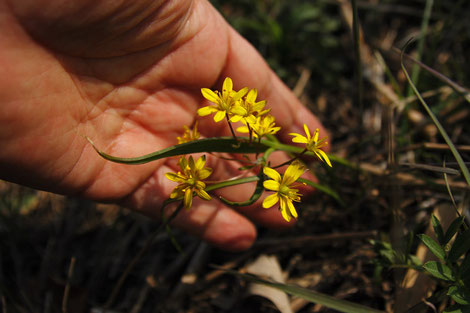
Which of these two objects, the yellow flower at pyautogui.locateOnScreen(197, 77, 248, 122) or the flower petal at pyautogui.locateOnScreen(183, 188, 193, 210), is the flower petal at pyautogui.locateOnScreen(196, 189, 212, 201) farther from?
the yellow flower at pyautogui.locateOnScreen(197, 77, 248, 122)

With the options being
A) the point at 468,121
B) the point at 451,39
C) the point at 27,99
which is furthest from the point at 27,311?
the point at 451,39

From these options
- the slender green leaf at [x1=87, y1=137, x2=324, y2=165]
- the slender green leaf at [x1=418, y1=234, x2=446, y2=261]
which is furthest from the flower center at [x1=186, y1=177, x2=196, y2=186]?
the slender green leaf at [x1=418, y1=234, x2=446, y2=261]

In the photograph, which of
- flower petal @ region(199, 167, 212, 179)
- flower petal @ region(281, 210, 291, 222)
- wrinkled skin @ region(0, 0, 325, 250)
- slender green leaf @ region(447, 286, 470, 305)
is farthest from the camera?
wrinkled skin @ region(0, 0, 325, 250)

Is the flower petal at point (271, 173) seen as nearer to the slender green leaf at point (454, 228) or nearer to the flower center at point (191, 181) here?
the flower center at point (191, 181)

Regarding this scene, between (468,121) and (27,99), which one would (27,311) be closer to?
(27,99)

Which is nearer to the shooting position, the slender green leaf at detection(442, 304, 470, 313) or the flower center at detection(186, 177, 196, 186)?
the slender green leaf at detection(442, 304, 470, 313)

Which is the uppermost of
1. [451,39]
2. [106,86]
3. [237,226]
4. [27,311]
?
[106,86]

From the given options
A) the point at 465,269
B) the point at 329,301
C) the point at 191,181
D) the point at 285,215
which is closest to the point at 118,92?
the point at 191,181

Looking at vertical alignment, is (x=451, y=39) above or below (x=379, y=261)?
above
